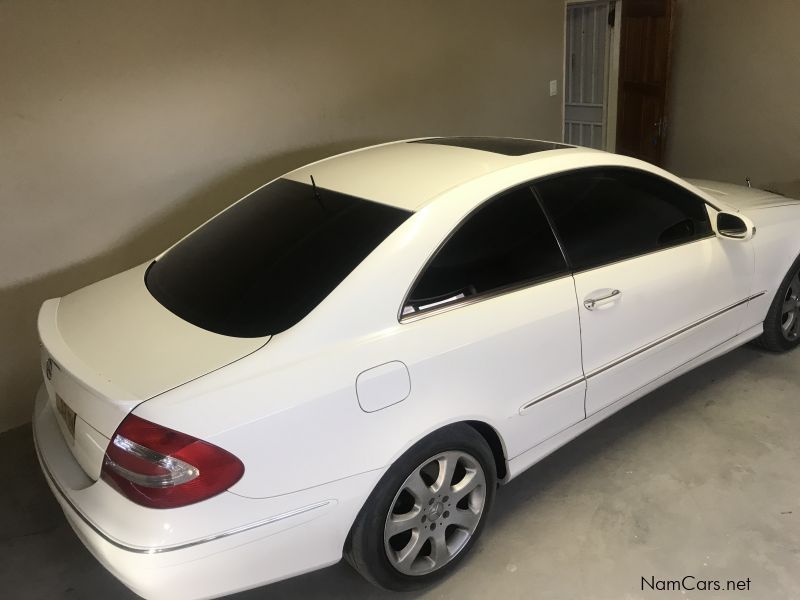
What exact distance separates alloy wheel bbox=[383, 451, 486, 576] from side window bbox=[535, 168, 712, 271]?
2.61ft

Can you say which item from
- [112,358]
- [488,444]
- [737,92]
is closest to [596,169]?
[488,444]

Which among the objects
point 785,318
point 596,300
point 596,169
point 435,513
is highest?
point 596,169

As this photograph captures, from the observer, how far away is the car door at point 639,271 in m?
2.21

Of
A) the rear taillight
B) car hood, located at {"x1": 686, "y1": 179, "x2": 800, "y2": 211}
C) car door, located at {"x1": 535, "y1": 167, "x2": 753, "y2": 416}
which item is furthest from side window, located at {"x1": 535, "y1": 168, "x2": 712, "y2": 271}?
the rear taillight

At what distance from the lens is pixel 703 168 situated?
17.4 ft

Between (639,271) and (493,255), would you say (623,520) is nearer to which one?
(639,271)

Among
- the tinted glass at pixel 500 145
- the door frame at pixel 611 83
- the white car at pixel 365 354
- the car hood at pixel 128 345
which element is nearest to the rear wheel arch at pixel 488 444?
the white car at pixel 365 354

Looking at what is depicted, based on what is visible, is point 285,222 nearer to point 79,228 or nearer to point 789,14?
point 79,228

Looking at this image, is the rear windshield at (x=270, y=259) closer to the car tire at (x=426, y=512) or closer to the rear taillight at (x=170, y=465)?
the rear taillight at (x=170, y=465)

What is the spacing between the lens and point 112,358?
1.74m

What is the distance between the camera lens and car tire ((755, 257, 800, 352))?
3.03m

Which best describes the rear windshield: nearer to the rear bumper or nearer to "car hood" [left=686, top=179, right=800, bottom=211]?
the rear bumper

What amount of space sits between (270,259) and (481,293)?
2.18 ft

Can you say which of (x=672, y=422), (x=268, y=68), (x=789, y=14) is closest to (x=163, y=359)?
(x=672, y=422)
